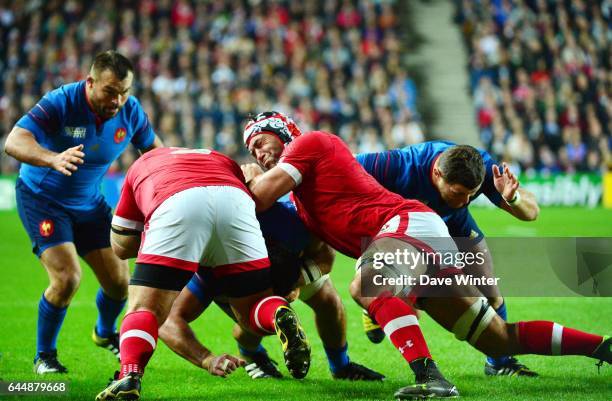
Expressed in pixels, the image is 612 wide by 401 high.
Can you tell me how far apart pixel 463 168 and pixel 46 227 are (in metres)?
3.21

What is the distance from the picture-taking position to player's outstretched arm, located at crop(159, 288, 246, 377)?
16.1 feet

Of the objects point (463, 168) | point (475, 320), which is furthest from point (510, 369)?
point (463, 168)

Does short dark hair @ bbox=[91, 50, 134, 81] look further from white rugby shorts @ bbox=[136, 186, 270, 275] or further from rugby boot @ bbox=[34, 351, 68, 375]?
rugby boot @ bbox=[34, 351, 68, 375]

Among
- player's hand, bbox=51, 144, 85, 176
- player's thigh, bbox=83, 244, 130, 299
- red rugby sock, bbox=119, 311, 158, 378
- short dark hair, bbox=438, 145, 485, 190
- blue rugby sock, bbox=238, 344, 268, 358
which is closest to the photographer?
red rugby sock, bbox=119, 311, 158, 378

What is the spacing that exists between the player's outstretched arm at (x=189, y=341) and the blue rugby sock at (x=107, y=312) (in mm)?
1292

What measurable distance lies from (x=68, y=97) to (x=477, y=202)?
16.7 metres

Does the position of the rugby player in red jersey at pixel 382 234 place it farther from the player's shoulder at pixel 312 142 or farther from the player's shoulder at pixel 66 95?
the player's shoulder at pixel 66 95

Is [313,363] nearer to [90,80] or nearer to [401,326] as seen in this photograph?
[401,326]

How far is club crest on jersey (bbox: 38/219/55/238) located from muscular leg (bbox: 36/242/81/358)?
0.12m

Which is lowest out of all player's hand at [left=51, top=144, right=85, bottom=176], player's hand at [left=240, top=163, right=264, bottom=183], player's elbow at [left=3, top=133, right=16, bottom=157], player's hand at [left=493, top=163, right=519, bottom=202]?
player's hand at [left=493, top=163, right=519, bottom=202]

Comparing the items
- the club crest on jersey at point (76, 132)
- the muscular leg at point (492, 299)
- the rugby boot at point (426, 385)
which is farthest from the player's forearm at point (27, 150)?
the muscular leg at point (492, 299)

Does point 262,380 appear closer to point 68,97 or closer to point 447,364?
point 447,364

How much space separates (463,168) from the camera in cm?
532

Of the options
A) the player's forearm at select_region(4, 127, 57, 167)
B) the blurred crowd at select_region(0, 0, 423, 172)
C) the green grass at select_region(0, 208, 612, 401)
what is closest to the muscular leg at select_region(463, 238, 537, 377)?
the green grass at select_region(0, 208, 612, 401)
